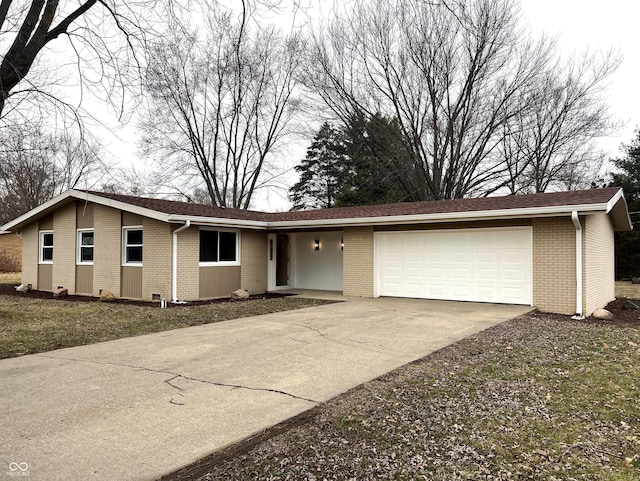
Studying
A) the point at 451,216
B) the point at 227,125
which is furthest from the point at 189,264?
the point at 227,125

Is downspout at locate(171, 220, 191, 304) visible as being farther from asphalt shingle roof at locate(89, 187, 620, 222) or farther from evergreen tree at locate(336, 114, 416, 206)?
evergreen tree at locate(336, 114, 416, 206)

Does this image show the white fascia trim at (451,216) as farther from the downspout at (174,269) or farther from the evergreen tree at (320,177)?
the evergreen tree at (320,177)

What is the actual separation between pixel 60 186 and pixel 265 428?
30437 millimetres

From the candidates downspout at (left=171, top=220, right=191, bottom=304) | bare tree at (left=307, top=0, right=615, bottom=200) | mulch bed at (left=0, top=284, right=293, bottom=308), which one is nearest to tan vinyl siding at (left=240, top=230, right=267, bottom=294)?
mulch bed at (left=0, top=284, right=293, bottom=308)

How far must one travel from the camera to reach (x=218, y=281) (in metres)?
13.5

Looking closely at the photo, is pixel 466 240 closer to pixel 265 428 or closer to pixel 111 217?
pixel 265 428

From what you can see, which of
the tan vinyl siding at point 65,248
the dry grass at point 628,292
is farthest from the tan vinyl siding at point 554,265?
the tan vinyl siding at point 65,248

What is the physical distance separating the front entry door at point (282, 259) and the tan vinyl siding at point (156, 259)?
4661 millimetres

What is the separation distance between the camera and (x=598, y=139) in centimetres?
2138

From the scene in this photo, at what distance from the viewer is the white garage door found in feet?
35.8

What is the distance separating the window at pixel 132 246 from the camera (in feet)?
43.0

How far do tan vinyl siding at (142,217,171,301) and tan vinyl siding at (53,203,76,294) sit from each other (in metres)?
3.51

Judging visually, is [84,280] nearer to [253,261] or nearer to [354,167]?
[253,261]

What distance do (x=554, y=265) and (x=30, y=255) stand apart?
1716 centimetres
